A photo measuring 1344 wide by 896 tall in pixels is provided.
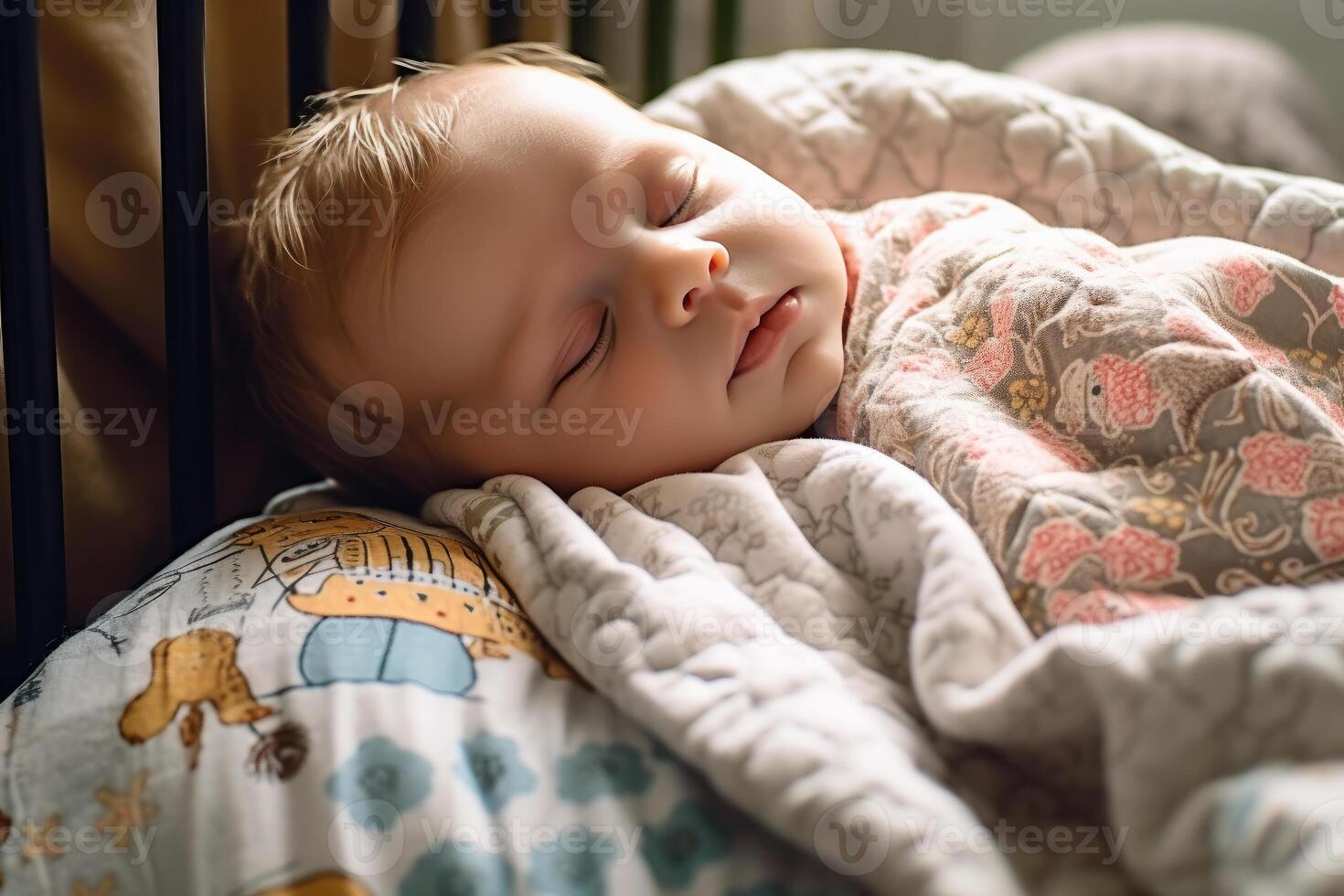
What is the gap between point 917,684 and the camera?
57 cm

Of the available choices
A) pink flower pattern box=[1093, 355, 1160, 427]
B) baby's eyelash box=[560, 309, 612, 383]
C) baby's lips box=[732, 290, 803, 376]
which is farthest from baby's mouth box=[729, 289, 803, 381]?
pink flower pattern box=[1093, 355, 1160, 427]

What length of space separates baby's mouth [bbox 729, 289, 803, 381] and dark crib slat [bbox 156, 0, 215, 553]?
44cm

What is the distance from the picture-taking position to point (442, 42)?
1251 millimetres

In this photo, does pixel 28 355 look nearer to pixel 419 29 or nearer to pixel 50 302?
pixel 50 302

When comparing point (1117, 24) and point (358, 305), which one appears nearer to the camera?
point (358, 305)

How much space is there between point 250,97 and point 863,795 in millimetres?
870

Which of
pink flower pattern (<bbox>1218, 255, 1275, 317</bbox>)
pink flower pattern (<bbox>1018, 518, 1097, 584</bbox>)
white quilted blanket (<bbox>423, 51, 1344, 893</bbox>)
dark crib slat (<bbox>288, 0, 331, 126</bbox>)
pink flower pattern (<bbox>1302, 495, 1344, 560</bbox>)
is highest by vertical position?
dark crib slat (<bbox>288, 0, 331, 126</bbox>)

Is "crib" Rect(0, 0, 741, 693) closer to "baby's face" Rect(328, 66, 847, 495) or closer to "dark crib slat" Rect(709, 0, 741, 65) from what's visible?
"baby's face" Rect(328, 66, 847, 495)

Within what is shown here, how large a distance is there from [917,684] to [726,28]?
53.9 inches

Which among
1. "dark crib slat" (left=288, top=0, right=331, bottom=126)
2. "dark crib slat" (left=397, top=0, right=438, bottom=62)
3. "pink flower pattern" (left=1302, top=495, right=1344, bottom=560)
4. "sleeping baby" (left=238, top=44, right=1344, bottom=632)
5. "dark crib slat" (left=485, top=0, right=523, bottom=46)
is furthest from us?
"dark crib slat" (left=485, top=0, right=523, bottom=46)

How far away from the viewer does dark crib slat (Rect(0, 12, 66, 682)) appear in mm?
666

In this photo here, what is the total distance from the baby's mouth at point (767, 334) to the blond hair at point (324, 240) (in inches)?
11.5

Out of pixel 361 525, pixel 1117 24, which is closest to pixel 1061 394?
pixel 361 525

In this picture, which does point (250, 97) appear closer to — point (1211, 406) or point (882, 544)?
point (882, 544)
